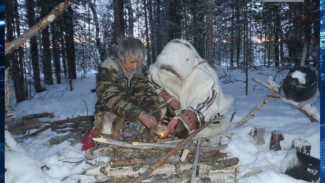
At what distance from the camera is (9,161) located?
136 centimetres

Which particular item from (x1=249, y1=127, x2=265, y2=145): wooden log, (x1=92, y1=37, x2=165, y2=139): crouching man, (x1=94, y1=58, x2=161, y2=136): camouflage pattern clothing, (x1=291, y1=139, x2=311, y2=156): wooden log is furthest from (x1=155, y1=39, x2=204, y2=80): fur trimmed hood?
(x1=291, y1=139, x2=311, y2=156): wooden log

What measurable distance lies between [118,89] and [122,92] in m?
0.09

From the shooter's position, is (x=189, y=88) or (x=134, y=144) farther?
(x=189, y=88)

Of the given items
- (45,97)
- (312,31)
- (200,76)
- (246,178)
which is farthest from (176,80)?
(45,97)

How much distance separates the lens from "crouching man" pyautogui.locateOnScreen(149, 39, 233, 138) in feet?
10.3

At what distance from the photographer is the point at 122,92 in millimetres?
3451

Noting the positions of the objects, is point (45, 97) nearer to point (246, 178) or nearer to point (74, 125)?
point (74, 125)

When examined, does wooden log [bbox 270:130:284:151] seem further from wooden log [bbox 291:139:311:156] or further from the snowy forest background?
the snowy forest background

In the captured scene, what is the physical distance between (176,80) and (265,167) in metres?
1.63

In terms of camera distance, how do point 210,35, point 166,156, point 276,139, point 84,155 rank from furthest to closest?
point 210,35, point 84,155, point 276,139, point 166,156

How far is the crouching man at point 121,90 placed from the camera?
322 centimetres

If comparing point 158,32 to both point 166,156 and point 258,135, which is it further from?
point 166,156

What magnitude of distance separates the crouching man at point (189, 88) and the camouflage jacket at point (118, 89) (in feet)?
1.19

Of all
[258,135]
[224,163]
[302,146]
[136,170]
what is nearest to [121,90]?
[136,170]
